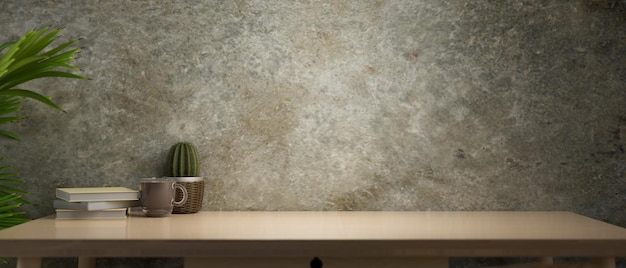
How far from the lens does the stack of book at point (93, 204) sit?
6.63 ft

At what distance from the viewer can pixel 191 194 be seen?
2189mm

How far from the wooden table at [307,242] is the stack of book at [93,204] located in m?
0.12

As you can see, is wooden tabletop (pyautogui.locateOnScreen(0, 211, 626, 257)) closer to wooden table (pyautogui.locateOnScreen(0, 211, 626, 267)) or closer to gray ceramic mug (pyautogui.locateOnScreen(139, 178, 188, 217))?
wooden table (pyautogui.locateOnScreen(0, 211, 626, 267))

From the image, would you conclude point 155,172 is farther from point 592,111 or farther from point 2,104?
point 592,111

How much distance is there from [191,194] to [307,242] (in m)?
0.69

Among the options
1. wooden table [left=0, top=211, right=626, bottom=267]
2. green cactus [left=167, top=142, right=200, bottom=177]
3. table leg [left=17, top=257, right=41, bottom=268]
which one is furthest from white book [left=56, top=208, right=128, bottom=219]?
table leg [left=17, top=257, right=41, bottom=268]

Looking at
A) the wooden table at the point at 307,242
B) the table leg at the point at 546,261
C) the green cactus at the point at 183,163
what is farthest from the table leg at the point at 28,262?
the table leg at the point at 546,261

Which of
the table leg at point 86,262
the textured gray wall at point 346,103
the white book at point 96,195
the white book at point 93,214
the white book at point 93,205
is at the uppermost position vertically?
the textured gray wall at point 346,103

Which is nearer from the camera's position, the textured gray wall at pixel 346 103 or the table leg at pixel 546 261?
the table leg at pixel 546 261

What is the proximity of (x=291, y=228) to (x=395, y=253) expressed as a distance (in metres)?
0.34

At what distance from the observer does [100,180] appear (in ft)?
7.73

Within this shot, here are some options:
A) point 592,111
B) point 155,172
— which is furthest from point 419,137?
point 155,172

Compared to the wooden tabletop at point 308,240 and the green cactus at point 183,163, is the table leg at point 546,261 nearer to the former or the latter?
the wooden tabletop at point 308,240

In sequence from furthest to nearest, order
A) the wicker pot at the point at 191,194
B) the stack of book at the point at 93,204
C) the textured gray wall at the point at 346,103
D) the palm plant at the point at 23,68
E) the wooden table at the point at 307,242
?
1. the textured gray wall at the point at 346,103
2. the wicker pot at the point at 191,194
3. the stack of book at the point at 93,204
4. the palm plant at the point at 23,68
5. the wooden table at the point at 307,242
